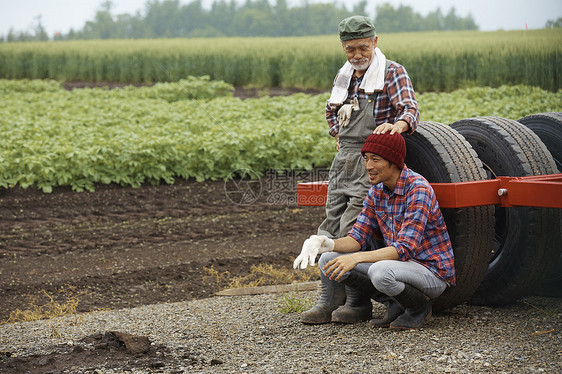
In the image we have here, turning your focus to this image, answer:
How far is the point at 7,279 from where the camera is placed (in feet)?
20.8

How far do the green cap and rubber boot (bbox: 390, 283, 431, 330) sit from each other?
158 centimetres

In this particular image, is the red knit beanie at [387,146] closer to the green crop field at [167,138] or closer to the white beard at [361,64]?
the white beard at [361,64]

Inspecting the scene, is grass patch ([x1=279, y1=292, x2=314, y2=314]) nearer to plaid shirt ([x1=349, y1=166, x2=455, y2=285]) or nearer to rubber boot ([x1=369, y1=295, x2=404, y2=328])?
rubber boot ([x1=369, y1=295, x2=404, y2=328])

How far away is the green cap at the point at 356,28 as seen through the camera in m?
4.12

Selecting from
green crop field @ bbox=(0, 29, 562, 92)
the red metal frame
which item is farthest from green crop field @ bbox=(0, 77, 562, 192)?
the red metal frame

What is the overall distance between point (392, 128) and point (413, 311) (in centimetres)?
112

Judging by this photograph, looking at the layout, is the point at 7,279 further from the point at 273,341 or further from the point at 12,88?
the point at 12,88

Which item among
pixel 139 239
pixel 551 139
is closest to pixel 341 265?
pixel 551 139

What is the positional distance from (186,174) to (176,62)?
14.7 meters

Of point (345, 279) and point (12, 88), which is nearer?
point (345, 279)

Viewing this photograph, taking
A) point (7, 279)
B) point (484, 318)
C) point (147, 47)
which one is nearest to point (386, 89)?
point (484, 318)

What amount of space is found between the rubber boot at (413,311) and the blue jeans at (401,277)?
56 millimetres

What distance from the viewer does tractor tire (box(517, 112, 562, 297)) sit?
476 cm

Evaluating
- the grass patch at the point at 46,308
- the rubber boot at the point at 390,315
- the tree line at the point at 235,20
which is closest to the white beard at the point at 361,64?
the rubber boot at the point at 390,315
